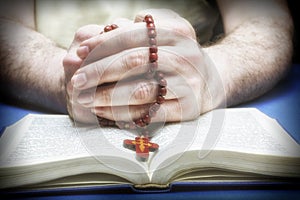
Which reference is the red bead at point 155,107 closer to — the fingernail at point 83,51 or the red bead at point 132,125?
the red bead at point 132,125

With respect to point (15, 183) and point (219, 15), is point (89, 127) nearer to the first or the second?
point (15, 183)

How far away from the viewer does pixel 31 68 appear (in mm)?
959

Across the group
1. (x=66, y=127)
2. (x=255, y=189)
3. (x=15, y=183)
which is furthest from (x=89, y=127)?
(x=255, y=189)

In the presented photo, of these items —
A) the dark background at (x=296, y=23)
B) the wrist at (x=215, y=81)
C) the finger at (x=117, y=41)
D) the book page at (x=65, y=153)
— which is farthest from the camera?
the dark background at (x=296, y=23)

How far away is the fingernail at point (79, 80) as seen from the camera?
0.71 meters

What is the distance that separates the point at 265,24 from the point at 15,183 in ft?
2.64

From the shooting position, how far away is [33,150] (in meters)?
0.67

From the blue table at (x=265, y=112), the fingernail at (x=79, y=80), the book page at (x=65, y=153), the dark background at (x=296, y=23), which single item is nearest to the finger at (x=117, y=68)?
the fingernail at (x=79, y=80)

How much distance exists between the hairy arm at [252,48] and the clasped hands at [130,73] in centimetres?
14

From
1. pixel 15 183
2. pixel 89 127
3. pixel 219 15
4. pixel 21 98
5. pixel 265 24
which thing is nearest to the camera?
pixel 15 183

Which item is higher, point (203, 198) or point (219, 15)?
point (219, 15)

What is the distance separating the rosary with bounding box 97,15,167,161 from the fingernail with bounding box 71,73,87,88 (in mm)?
90

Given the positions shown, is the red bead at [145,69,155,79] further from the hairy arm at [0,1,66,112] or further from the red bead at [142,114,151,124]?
the hairy arm at [0,1,66,112]

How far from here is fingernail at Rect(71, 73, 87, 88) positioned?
710 millimetres
